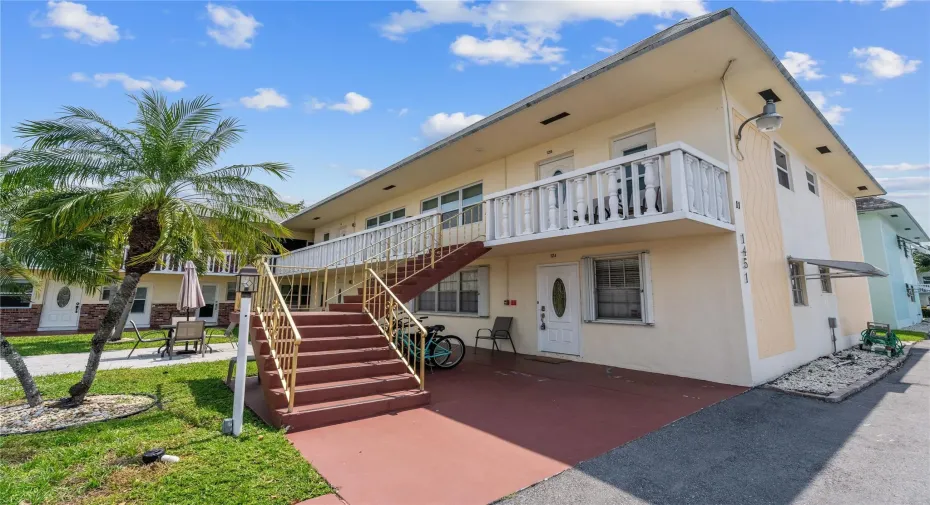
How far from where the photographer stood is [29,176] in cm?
507

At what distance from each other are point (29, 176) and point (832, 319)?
51.7 feet

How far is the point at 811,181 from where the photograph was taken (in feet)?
35.4

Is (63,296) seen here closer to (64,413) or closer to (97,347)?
(97,347)

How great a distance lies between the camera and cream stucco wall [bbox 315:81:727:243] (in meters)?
6.89

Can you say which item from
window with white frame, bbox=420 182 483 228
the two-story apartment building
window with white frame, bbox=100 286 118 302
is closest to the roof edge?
the two-story apartment building

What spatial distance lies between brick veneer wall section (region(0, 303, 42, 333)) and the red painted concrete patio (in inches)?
696

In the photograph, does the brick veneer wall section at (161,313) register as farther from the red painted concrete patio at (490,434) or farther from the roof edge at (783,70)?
the roof edge at (783,70)

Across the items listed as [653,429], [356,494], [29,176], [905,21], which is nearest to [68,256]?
[29,176]

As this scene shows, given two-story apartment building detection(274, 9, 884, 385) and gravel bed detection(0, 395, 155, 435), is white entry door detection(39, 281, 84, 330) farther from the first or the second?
two-story apartment building detection(274, 9, 884, 385)

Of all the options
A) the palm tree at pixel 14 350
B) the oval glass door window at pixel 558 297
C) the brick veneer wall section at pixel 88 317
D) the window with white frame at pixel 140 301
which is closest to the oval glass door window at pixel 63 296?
the brick veneer wall section at pixel 88 317

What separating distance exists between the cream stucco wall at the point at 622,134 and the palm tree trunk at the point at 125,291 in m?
7.43

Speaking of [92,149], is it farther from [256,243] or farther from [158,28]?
[256,243]

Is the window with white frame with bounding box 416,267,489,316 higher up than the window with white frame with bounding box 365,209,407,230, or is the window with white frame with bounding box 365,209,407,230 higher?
the window with white frame with bounding box 365,209,407,230

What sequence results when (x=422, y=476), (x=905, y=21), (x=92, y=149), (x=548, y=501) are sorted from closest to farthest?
(x=548, y=501), (x=422, y=476), (x=92, y=149), (x=905, y=21)
